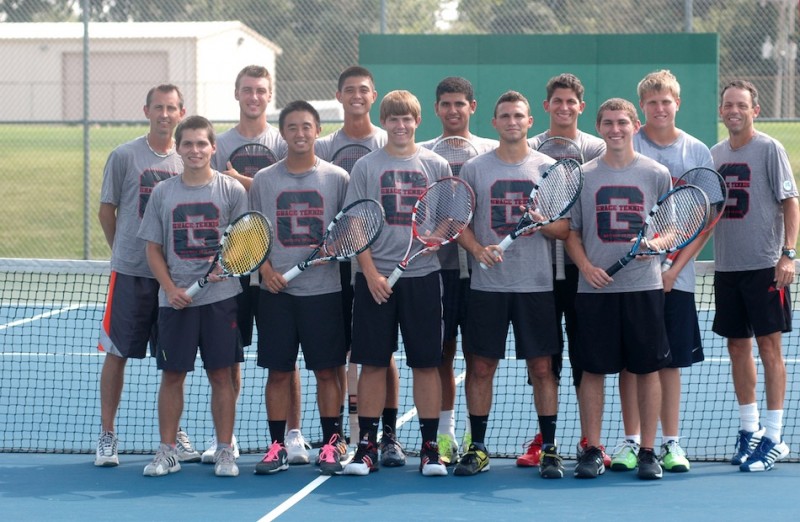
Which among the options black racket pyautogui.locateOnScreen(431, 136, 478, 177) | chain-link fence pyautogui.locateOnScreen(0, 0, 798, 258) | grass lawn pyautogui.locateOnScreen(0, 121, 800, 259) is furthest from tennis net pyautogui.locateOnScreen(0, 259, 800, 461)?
grass lawn pyautogui.locateOnScreen(0, 121, 800, 259)

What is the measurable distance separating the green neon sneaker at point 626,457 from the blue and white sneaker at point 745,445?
513mm

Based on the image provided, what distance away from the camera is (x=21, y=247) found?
14.6m

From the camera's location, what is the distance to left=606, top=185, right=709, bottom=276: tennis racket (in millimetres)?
5336

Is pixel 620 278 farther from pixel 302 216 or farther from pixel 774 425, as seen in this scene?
pixel 302 216

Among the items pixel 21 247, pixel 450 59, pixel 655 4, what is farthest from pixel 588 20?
pixel 21 247

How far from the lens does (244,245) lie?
17.9 feet

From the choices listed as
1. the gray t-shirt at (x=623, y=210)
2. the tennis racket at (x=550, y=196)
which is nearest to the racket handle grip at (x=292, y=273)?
the tennis racket at (x=550, y=196)

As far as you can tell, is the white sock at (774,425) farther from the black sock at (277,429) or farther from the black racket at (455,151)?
the black sock at (277,429)

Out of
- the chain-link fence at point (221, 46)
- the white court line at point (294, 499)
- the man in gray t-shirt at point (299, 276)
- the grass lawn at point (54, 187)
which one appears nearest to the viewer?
the white court line at point (294, 499)

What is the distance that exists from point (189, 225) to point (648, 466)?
2.34 meters

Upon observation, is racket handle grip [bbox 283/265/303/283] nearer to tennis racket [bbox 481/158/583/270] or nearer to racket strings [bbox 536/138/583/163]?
tennis racket [bbox 481/158/583/270]

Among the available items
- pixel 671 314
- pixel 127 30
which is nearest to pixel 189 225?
pixel 671 314

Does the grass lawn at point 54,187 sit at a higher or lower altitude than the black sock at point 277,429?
higher

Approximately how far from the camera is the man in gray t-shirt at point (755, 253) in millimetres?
5730
